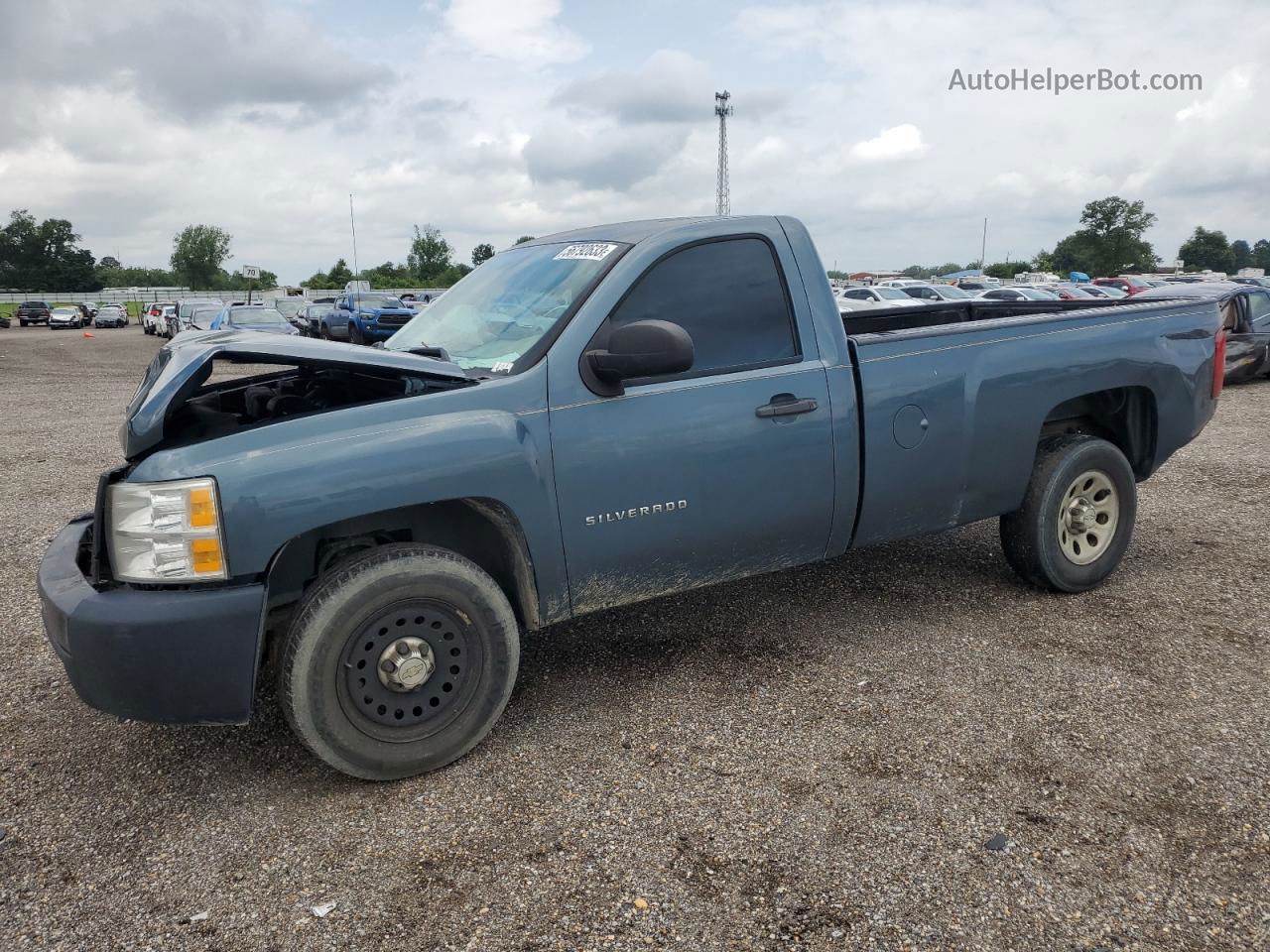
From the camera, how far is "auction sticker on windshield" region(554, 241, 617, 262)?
149 inches

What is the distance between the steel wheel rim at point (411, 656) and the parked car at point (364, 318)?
→ 17668 mm

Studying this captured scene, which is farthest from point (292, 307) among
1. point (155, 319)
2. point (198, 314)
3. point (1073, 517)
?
point (1073, 517)

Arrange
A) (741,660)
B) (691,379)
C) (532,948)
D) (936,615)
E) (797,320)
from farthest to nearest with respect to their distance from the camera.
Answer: (936,615) → (741,660) → (797,320) → (691,379) → (532,948)

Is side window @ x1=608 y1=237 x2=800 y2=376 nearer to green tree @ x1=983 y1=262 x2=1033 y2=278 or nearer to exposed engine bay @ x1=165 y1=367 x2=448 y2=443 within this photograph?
exposed engine bay @ x1=165 y1=367 x2=448 y2=443

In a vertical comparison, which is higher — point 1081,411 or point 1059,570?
point 1081,411

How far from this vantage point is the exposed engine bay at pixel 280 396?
3.37 meters

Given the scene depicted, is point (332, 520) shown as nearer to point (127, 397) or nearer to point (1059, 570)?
point (1059, 570)

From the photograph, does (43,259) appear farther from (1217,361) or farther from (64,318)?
(1217,361)

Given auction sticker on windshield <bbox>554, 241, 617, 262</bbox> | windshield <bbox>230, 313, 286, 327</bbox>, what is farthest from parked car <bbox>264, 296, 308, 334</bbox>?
auction sticker on windshield <bbox>554, 241, 617, 262</bbox>

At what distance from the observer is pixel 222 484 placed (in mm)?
2865

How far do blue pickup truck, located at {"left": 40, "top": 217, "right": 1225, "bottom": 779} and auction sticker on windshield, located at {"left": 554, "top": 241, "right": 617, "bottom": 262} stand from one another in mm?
19

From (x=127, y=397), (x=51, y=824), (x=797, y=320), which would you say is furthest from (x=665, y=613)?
(x=127, y=397)

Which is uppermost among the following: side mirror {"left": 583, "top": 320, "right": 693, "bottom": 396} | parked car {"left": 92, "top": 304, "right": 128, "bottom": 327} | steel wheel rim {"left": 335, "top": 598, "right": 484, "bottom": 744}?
parked car {"left": 92, "top": 304, "right": 128, "bottom": 327}

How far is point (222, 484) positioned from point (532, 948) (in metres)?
1.60
